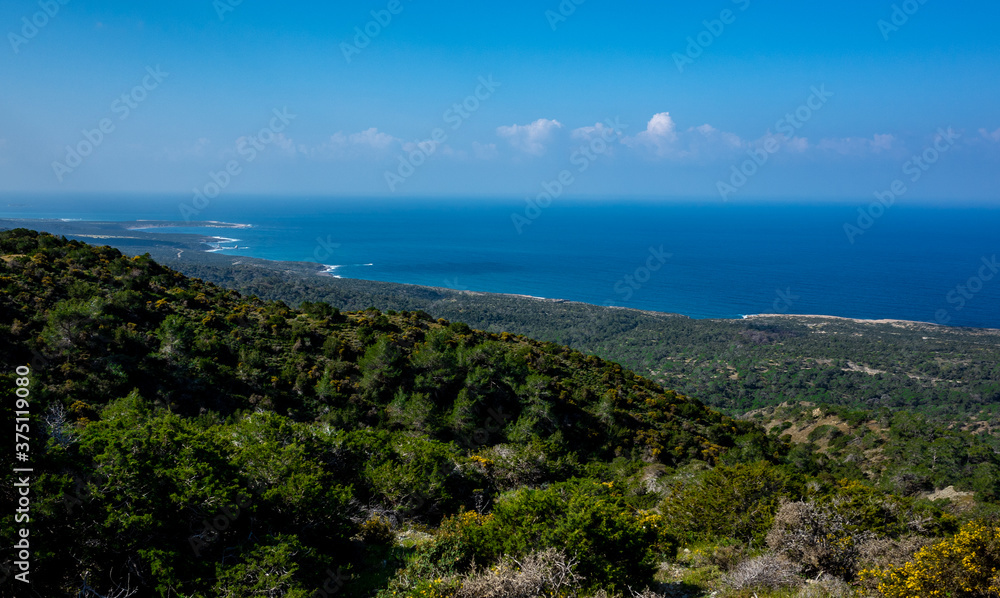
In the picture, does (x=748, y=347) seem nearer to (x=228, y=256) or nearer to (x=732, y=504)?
(x=732, y=504)

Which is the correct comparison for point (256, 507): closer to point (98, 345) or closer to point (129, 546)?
point (129, 546)

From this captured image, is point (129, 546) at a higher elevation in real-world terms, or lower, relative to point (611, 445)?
higher

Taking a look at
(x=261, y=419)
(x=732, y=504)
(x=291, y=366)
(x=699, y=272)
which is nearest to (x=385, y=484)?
(x=261, y=419)

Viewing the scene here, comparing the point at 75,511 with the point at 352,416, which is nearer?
the point at 75,511

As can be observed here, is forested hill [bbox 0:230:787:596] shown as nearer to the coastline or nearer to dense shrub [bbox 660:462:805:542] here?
dense shrub [bbox 660:462:805:542]

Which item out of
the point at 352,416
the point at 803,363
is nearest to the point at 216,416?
the point at 352,416

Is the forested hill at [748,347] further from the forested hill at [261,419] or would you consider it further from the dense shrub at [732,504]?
the dense shrub at [732,504]

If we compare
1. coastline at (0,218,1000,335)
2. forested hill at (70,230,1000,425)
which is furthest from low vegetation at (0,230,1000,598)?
coastline at (0,218,1000,335)

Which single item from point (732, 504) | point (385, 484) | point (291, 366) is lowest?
point (385, 484)
